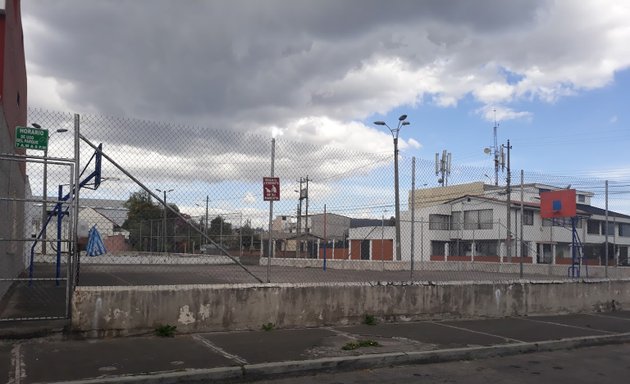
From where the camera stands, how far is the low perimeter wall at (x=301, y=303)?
8664 millimetres

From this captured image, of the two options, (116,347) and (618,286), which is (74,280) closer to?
(116,347)

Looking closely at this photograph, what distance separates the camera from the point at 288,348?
27.7 ft

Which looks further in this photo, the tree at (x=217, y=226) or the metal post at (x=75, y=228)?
the tree at (x=217, y=226)

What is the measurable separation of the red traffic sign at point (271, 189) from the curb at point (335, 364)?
3859mm

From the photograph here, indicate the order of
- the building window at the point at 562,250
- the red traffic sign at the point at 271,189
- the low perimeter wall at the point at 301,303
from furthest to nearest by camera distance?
Answer: the building window at the point at 562,250 < the red traffic sign at the point at 271,189 < the low perimeter wall at the point at 301,303

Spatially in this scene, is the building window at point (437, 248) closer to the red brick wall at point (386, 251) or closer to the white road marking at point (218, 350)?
the red brick wall at point (386, 251)

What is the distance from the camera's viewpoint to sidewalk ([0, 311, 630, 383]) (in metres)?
6.79

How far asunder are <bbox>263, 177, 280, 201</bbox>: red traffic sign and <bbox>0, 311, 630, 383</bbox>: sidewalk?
2511 millimetres

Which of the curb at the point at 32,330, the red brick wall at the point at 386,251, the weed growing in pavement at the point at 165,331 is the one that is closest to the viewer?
the curb at the point at 32,330

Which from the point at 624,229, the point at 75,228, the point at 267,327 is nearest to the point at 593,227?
the point at 624,229

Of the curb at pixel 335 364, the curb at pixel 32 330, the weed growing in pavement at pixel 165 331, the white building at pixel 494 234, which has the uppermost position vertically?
the white building at pixel 494 234

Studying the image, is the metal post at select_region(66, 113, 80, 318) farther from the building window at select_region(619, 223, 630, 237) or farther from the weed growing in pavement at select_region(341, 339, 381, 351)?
the building window at select_region(619, 223, 630, 237)

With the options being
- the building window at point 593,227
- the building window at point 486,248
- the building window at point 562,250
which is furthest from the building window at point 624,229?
the building window at point 486,248

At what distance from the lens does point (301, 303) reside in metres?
10.3
